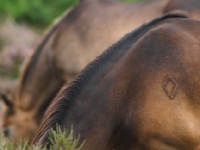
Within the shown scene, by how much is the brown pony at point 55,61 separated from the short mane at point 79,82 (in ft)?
9.86

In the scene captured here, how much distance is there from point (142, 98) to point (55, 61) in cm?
352

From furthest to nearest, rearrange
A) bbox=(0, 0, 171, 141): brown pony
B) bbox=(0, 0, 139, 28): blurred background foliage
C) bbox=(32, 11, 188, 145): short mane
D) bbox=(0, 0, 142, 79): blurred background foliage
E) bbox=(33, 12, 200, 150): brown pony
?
bbox=(0, 0, 139, 28): blurred background foliage → bbox=(0, 0, 142, 79): blurred background foliage → bbox=(0, 0, 171, 141): brown pony → bbox=(32, 11, 188, 145): short mane → bbox=(33, 12, 200, 150): brown pony

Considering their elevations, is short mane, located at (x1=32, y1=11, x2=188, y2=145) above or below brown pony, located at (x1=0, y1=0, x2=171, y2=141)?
below

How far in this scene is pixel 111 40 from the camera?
7418 mm

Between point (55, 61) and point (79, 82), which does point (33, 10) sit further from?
point (79, 82)

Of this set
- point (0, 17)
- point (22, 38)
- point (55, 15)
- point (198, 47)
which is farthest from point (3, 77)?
point (198, 47)

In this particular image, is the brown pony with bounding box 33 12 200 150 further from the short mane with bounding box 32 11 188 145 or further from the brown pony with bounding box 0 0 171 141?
the brown pony with bounding box 0 0 171 141

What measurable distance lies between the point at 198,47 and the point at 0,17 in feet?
30.2

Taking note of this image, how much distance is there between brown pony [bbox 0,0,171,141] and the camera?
24.7 feet

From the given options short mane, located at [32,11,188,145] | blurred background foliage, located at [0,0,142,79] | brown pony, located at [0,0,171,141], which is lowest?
short mane, located at [32,11,188,145]

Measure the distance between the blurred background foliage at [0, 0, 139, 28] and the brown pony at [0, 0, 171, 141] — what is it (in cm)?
555

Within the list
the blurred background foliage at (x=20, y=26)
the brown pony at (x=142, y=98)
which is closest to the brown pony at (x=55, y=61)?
the blurred background foliage at (x=20, y=26)

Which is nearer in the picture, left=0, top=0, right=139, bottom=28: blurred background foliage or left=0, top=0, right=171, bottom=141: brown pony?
left=0, top=0, right=171, bottom=141: brown pony

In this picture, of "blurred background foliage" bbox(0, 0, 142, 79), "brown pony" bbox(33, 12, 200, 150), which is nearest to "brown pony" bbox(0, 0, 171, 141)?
"blurred background foliage" bbox(0, 0, 142, 79)
